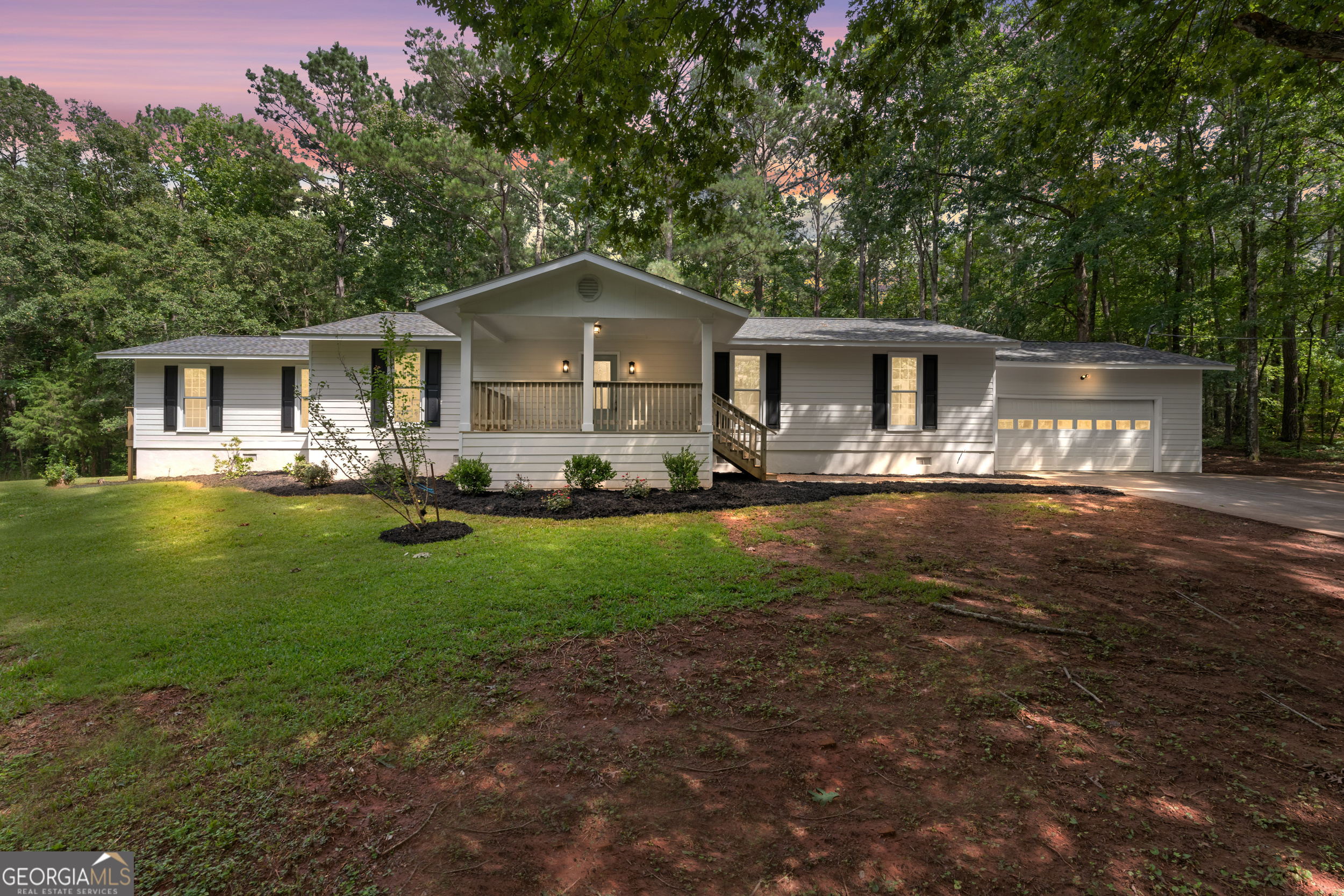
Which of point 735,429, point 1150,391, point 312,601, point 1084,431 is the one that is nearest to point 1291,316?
point 1150,391

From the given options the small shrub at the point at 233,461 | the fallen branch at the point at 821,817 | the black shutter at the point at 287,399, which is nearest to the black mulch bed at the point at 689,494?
the small shrub at the point at 233,461

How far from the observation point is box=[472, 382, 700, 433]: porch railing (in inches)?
415

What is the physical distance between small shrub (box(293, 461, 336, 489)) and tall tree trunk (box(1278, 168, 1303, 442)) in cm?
2682

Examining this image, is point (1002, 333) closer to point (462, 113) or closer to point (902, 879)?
point (462, 113)

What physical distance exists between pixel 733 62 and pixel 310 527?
26.3 feet

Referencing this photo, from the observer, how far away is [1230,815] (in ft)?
7.09

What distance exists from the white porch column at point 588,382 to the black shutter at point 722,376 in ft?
12.0

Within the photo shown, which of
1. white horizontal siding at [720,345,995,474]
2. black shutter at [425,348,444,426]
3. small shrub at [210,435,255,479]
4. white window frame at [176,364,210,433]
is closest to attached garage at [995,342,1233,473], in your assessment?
white horizontal siding at [720,345,995,474]

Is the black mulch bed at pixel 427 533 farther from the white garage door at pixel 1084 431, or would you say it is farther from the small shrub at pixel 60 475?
the white garage door at pixel 1084 431

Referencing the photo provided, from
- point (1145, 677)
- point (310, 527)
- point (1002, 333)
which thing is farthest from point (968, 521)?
point (1002, 333)

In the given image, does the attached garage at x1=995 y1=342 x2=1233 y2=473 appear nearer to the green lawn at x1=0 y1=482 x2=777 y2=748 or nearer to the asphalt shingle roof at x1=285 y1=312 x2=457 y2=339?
the green lawn at x1=0 y1=482 x2=777 y2=748

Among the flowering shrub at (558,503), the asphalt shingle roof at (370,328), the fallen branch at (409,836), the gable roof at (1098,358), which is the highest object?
the asphalt shingle roof at (370,328)

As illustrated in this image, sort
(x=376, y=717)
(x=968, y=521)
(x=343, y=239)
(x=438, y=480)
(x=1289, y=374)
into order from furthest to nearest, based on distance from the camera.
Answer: (x=343, y=239)
(x=1289, y=374)
(x=438, y=480)
(x=968, y=521)
(x=376, y=717)

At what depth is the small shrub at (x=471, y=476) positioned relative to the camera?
977 centimetres
